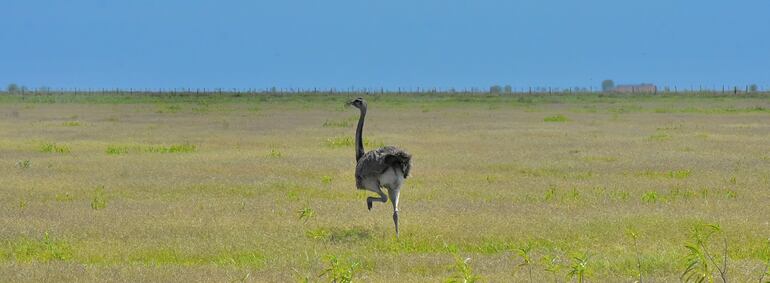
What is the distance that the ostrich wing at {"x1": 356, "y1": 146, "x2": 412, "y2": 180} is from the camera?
12.2 metres

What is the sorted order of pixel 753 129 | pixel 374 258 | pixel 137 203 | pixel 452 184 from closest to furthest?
pixel 374 258 → pixel 137 203 → pixel 452 184 → pixel 753 129

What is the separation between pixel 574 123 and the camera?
40.5 meters

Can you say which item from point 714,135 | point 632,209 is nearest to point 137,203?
point 632,209

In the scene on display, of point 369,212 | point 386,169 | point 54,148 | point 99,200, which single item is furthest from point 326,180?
point 54,148

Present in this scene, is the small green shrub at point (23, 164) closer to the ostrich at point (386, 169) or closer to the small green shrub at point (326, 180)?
the small green shrub at point (326, 180)

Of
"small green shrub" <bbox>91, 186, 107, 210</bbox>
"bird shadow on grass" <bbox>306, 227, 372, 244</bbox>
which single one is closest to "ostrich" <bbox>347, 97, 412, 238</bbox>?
"bird shadow on grass" <bbox>306, 227, 372, 244</bbox>

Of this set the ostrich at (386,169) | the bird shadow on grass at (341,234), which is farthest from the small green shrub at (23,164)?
the ostrich at (386,169)

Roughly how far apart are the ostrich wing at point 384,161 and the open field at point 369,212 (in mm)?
871

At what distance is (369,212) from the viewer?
14.8 metres

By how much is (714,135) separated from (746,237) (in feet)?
65.1

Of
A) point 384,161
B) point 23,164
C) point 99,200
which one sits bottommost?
point 99,200

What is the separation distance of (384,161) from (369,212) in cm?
261

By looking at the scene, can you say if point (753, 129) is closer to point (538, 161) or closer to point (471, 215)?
point (538, 161)

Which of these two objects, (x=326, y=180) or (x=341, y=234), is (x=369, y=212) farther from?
(x=326, y=180)
